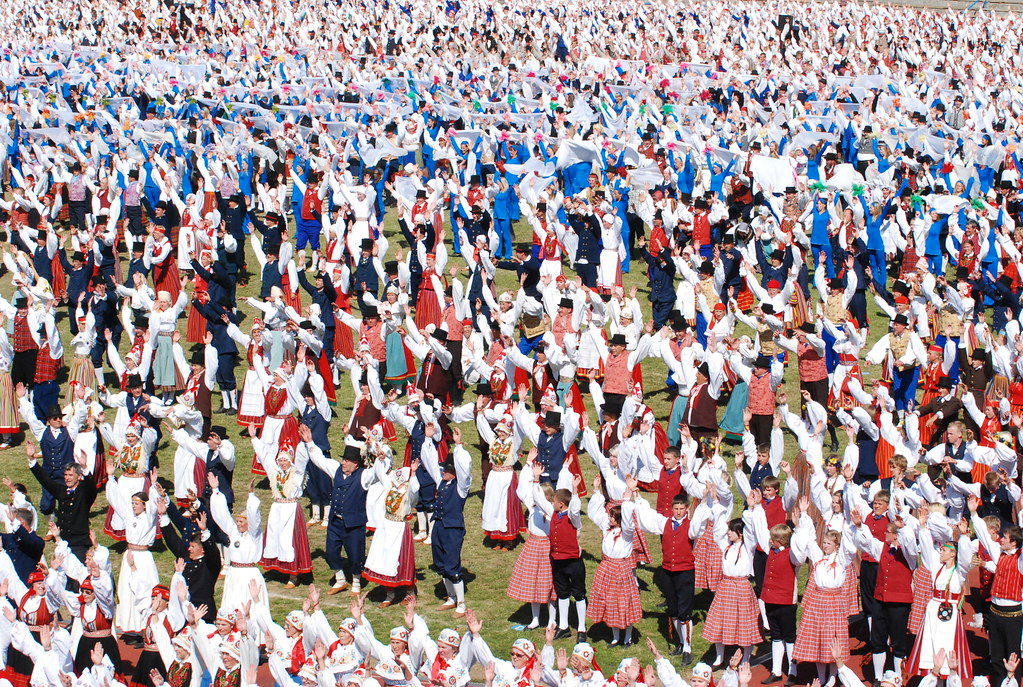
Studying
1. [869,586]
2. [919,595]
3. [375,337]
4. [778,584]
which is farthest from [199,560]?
[375,337]

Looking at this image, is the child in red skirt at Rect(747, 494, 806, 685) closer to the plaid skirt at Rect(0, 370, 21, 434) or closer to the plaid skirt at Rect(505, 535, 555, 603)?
the plaid skirt at Rect(505, 535, 555, 603)

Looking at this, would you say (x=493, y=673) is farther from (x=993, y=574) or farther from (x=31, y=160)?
(x=31, y=160)

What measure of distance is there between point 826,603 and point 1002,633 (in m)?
1.29

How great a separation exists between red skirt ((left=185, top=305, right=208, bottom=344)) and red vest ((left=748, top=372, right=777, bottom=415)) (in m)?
7.08

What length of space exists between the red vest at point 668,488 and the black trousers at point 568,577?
3.55 feet

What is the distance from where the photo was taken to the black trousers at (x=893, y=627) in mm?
12508

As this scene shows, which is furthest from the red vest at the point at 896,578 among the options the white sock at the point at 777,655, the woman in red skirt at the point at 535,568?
the woman in red skirt at the point at 535,568

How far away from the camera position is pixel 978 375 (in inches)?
671

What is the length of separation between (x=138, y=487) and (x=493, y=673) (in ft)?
16.4

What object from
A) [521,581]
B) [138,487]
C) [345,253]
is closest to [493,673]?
[521,581]

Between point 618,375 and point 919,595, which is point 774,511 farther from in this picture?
point 618,375

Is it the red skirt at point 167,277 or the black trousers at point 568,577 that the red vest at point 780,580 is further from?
the red skirt at point 167,277

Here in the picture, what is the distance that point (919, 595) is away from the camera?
12406 mm

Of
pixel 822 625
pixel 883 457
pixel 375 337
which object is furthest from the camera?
pixel 375 337
